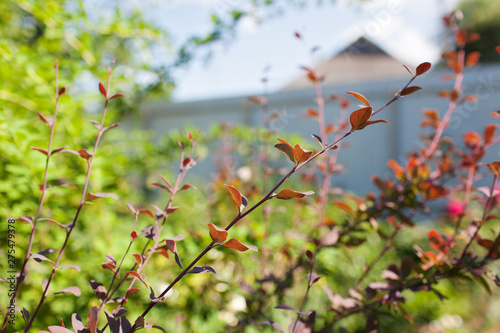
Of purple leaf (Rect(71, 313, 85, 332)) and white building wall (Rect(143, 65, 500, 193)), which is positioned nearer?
purple leaf (Rect(71, 313, 85, 332))

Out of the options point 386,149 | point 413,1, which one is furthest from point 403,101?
point 413,1

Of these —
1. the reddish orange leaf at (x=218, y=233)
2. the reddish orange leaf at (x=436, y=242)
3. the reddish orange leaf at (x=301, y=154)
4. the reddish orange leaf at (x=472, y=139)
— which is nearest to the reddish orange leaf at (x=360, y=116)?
the reddish orange leaf at (x=301, y=154)

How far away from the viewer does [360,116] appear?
0.49 m

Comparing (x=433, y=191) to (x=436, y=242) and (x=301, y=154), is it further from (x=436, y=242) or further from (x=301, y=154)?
(x=301, y=154)

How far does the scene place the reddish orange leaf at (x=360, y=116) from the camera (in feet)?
1.58

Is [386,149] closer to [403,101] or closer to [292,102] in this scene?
[403,101]

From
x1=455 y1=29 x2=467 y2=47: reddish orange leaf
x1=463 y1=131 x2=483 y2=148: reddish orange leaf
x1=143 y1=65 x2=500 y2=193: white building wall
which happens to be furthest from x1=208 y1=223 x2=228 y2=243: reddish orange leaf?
x1=143 y1=65 x2=500 y2=193: white building wall

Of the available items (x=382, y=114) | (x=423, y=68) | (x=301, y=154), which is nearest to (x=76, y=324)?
(x=301, y=154)

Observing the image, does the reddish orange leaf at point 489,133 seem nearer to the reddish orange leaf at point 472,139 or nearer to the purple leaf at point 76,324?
the reddish orange leaf at point 472,139

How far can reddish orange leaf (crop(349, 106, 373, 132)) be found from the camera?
48 centimetres

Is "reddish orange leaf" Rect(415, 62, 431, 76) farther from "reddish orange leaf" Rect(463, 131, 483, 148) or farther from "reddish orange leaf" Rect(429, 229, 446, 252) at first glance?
"reddish orange leaf" Rect(463, 131, 483, 148)

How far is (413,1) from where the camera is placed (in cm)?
169

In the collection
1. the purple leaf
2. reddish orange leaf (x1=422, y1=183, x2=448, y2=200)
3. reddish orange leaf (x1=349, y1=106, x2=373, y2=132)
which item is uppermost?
reddish orange leaf (x1=349, y1=106, x2=373, y2=132)

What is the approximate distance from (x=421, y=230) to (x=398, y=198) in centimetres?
285
